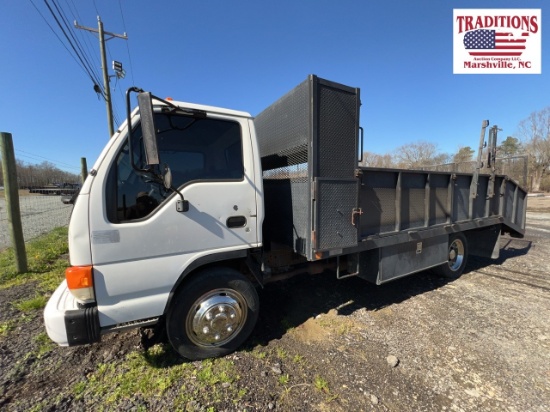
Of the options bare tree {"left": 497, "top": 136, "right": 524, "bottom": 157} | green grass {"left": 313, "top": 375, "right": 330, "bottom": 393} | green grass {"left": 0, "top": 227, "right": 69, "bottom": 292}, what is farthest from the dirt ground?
bare tree {"left": 497, "top": 136, "right": 524, "bottom": 157}

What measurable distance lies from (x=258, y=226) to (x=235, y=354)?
4.48 ft

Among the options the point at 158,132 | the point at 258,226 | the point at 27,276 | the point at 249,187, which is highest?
the point at 158,132

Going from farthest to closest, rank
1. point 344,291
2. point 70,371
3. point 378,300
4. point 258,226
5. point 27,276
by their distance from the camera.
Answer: point 27,276 → point 344,291 → point 378,300 → point 258,226 → point 70,371

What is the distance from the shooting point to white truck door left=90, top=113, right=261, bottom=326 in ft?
7.03

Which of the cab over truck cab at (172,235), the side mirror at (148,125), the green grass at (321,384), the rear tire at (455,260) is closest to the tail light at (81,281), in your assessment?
the cab over truck cab at (172,235)

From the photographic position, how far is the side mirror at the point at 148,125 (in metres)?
1.88

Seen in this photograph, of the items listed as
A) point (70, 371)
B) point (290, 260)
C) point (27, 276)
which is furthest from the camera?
point (27, 276)

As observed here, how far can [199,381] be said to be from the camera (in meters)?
2.37

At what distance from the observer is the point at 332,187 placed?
280cm

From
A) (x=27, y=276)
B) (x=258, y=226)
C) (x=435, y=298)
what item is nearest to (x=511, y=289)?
(x=435, y=298)

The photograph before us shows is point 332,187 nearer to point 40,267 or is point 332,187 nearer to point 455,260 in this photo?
point 455,260

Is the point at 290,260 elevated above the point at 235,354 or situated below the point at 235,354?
above

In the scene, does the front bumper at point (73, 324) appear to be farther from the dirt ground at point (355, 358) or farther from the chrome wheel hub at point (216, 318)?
the chrome wheel hub at point (216, 318)

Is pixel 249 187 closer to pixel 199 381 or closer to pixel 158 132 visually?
pixel 158 132
